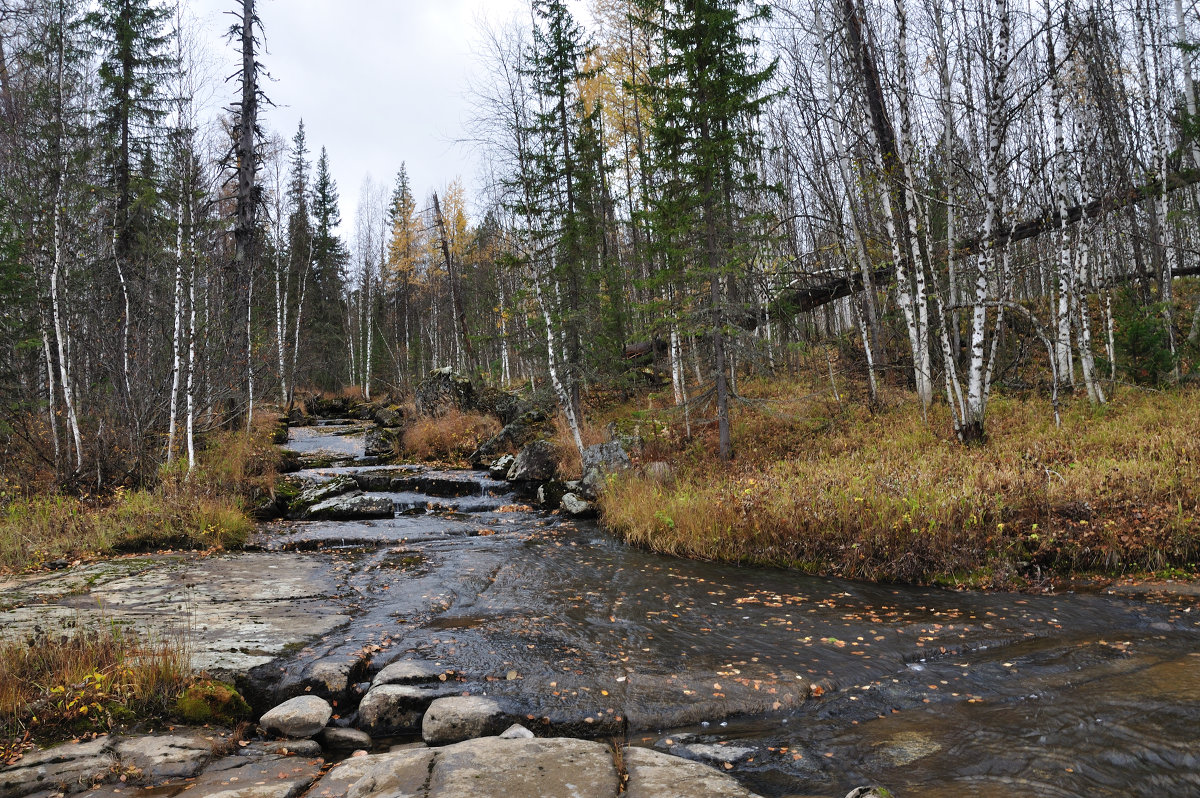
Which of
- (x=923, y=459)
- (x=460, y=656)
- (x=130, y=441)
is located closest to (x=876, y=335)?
(x=923, y=459)

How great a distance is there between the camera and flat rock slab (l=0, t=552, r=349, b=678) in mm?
5352

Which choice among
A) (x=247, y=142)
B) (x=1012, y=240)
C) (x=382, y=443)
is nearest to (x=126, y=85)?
(x=247, y=142)

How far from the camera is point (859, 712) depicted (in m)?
4.48

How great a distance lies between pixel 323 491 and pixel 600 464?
646cm

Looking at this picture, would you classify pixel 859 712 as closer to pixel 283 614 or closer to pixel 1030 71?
pixel 283 614

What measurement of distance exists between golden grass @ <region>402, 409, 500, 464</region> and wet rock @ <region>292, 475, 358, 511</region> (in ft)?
13.1

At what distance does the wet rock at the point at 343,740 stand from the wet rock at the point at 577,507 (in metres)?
8.13

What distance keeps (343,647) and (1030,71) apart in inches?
827

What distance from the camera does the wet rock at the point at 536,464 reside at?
14758 mm

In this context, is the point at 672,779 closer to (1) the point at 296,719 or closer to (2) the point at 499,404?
(1) the point at 296,719

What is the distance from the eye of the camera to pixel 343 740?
4.18 meters

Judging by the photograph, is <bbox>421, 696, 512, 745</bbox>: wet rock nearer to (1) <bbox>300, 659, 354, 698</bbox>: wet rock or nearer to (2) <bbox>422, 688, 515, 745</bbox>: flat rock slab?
(2) <bbox>422, 688, 515, 745</bbox>: flat rock slab

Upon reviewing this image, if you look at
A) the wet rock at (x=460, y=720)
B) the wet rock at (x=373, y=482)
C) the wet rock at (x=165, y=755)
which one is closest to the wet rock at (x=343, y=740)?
the wet rock at (x=460, y=720)


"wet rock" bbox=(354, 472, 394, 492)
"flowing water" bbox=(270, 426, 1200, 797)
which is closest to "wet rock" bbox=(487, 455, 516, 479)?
"wet rock" bbox=(354, 472, 394, 492)
